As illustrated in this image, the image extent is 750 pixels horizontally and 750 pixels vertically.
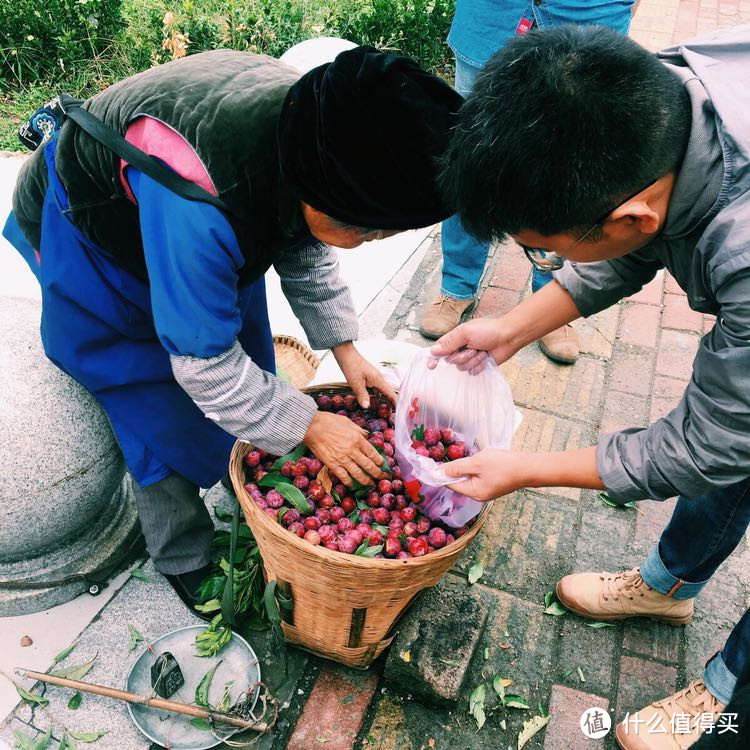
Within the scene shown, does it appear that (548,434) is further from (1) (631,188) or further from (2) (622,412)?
(1) (631,188)

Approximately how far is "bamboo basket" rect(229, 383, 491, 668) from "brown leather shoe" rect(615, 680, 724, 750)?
0.76 meters

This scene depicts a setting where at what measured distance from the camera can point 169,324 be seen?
151 centimetres

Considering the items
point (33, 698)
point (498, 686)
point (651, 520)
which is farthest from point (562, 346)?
point (33, 698)

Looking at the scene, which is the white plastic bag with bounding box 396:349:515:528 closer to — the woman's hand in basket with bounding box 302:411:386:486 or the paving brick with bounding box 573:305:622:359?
the woman's hand in basket with bounding box 302:411:386:486

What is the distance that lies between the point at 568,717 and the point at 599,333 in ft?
6.94

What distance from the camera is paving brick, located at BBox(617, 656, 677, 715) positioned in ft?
6.93

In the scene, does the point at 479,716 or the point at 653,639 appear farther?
the point at 653,639

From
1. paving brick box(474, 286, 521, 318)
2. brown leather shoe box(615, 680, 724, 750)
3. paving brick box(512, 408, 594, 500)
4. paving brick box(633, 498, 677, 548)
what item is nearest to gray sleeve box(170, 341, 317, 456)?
brown leather shoe box(615, 680, 724, 750)

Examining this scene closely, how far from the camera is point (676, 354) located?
137 inches

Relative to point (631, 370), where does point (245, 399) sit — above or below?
above

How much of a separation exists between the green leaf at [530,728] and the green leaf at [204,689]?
94 cm

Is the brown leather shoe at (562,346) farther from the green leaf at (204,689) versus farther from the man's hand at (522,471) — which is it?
the green leaf at (204,689)

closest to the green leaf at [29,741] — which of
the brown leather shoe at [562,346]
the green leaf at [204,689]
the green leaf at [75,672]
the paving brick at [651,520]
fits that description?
the green leaf at [75,672]

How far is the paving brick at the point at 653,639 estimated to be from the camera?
7.36 ft
